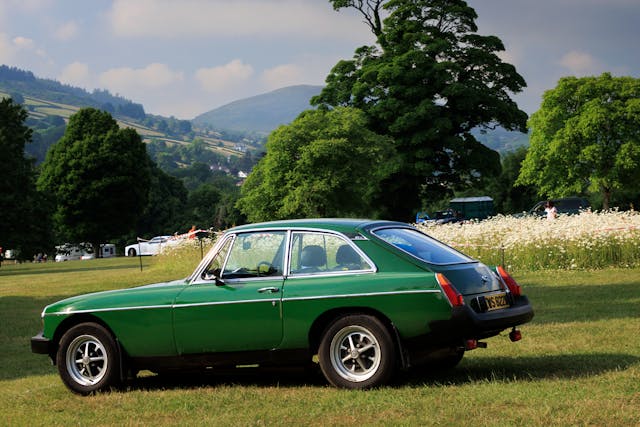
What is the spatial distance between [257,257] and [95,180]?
232 feet

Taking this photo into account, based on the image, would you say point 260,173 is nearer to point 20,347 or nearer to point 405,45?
point 405,45

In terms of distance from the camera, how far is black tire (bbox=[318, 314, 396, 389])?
9000 mm

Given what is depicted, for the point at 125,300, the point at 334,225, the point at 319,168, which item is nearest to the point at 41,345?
the point at 125,300

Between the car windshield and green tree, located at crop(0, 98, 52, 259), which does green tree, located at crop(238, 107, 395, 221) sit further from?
the car windshield

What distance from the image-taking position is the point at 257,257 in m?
9.95

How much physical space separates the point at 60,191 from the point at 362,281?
72611 mm

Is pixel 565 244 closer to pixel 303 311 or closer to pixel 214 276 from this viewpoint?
pixel 214 276

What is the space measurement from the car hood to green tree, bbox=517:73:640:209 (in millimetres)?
66858

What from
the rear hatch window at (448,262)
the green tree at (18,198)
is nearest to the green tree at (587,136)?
the green tree at (18,198)

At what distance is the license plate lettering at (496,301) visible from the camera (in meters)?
9.27

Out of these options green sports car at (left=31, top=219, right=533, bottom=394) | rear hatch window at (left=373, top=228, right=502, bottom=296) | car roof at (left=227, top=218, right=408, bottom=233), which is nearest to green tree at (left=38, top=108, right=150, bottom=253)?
green sports car at (left=31, top=219, right=533, bottom=394)

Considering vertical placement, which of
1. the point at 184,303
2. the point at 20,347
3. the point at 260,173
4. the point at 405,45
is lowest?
the point at 20,347

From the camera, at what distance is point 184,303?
984 centimetres

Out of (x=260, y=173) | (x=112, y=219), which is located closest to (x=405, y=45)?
(x=260, y=173)
